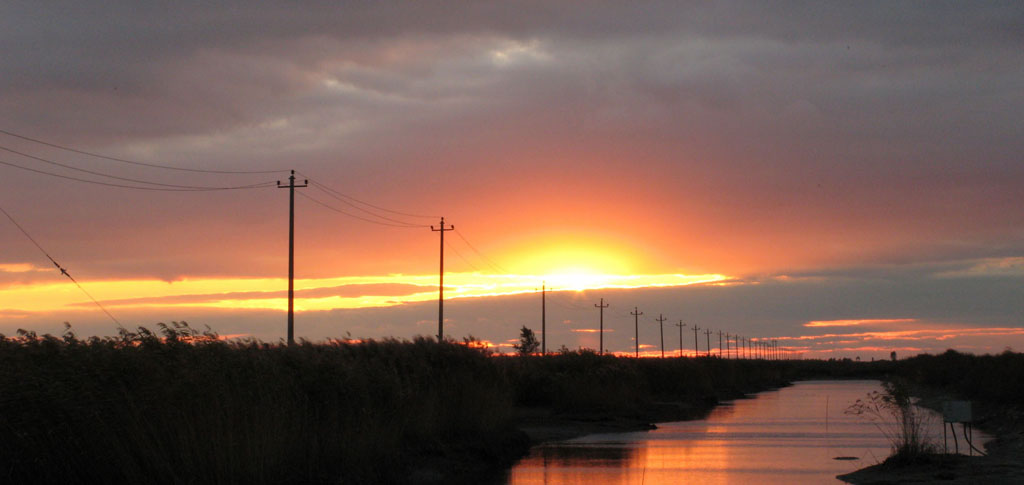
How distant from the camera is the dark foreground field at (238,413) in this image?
57.0 ft

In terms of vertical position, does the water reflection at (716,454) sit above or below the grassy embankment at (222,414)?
below

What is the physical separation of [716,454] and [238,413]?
52.6 ft

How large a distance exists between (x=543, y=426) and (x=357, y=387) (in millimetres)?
19716

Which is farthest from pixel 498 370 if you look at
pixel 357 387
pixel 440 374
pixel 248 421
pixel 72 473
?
pixel 72 473

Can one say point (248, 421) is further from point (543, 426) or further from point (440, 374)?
point (543, 426)

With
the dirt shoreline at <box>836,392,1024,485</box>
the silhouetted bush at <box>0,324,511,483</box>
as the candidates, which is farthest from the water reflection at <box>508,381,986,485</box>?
the silhouetted bush at <box>0,324,511,483</box>

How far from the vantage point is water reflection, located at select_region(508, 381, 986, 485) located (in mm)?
24125

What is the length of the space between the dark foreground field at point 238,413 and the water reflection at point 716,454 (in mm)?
2311

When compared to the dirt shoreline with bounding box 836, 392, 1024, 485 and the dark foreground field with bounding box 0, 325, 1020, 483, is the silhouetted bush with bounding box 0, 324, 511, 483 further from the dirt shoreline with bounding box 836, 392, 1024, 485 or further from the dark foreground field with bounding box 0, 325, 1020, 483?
the dirt shoreline with bounding box 836, 392, 1024, 485

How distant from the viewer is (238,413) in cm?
1886

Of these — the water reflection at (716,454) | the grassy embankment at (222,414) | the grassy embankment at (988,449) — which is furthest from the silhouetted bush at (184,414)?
the grassy embankment at (988,449)

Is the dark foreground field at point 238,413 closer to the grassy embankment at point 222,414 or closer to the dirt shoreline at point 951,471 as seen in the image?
the grassy embankment at point 222,414

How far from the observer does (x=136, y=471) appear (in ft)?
57.6

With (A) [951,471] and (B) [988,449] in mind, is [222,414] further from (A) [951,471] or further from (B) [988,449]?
(B) [988,449]
